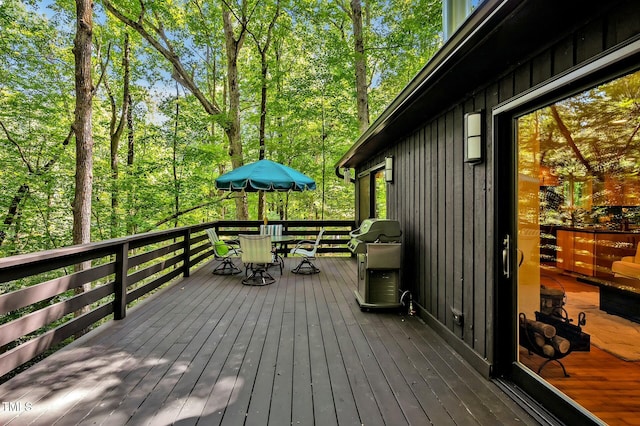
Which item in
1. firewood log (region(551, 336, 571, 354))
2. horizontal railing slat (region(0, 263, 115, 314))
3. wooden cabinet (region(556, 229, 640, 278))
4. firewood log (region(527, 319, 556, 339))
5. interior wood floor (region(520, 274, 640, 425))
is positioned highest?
A: wooden cabinet (region(556, 229, 640, 278))

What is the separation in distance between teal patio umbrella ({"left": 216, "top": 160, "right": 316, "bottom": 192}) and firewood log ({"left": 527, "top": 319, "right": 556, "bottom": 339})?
14.8 feet

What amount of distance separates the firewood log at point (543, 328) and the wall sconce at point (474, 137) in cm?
118

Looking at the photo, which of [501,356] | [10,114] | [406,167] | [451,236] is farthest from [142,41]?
[501,356]

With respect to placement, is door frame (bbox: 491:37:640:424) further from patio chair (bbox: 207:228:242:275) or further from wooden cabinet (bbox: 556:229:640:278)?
patio chair (bbox: 207:228:242:275)

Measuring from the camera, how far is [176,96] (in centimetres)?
1134

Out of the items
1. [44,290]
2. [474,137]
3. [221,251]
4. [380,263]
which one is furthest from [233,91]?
[474,137]

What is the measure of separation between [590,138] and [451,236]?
121 centimetres

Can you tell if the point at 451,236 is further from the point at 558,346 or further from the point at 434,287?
the point at 558,346

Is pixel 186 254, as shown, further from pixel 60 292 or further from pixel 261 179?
pixel 60 292

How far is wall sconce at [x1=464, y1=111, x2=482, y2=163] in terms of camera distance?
96.0 inches

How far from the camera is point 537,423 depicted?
69.1 inches

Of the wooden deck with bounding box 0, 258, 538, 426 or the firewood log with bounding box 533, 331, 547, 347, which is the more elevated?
the firewood log with bounding box 533, 331, 547, 347

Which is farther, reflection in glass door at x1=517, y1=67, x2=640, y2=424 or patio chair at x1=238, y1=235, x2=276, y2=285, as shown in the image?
patio chair at x1=238, y1=235, x2=276, y2=285

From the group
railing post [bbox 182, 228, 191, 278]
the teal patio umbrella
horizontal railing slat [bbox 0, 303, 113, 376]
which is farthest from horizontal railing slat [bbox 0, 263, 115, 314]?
the teal patio umbrella
